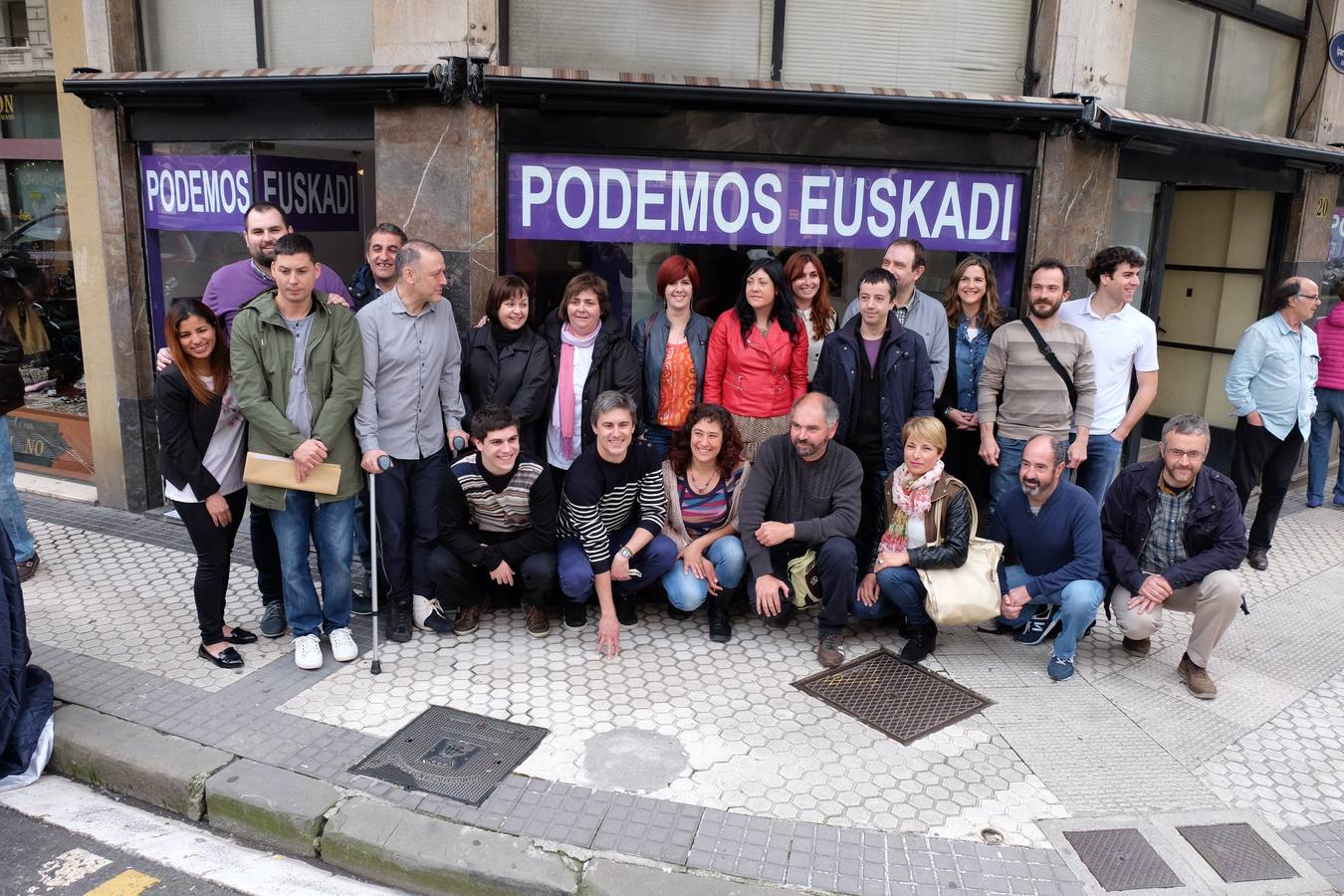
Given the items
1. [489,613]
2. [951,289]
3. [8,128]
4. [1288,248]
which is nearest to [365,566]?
[489,613]

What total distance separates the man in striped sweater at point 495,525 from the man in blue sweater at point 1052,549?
2.41 meters

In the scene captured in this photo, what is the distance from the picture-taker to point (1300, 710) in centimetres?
491

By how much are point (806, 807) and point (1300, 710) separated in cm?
271

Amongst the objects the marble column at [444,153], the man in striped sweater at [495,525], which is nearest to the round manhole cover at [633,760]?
the man in striped sweater at [495,525]

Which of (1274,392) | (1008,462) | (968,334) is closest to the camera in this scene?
(1008,462)

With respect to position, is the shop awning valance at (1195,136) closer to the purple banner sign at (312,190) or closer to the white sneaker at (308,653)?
the purple banner sign at (312,190)

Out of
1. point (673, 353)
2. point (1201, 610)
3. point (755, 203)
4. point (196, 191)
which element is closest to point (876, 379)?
point (673, 353)

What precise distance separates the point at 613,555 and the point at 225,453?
2014mm

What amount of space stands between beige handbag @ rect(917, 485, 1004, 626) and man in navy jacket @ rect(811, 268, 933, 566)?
541mm

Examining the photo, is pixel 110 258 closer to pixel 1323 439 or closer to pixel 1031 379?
pixel 1031 379

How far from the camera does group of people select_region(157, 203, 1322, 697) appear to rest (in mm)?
4949

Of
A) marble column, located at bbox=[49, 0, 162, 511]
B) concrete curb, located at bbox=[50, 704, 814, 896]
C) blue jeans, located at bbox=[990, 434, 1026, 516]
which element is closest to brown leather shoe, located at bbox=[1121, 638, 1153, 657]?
blue jeans, located at bbox=[990, 434, 1026, 516]

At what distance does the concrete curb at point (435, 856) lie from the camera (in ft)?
11.8

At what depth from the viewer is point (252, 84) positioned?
617cm
